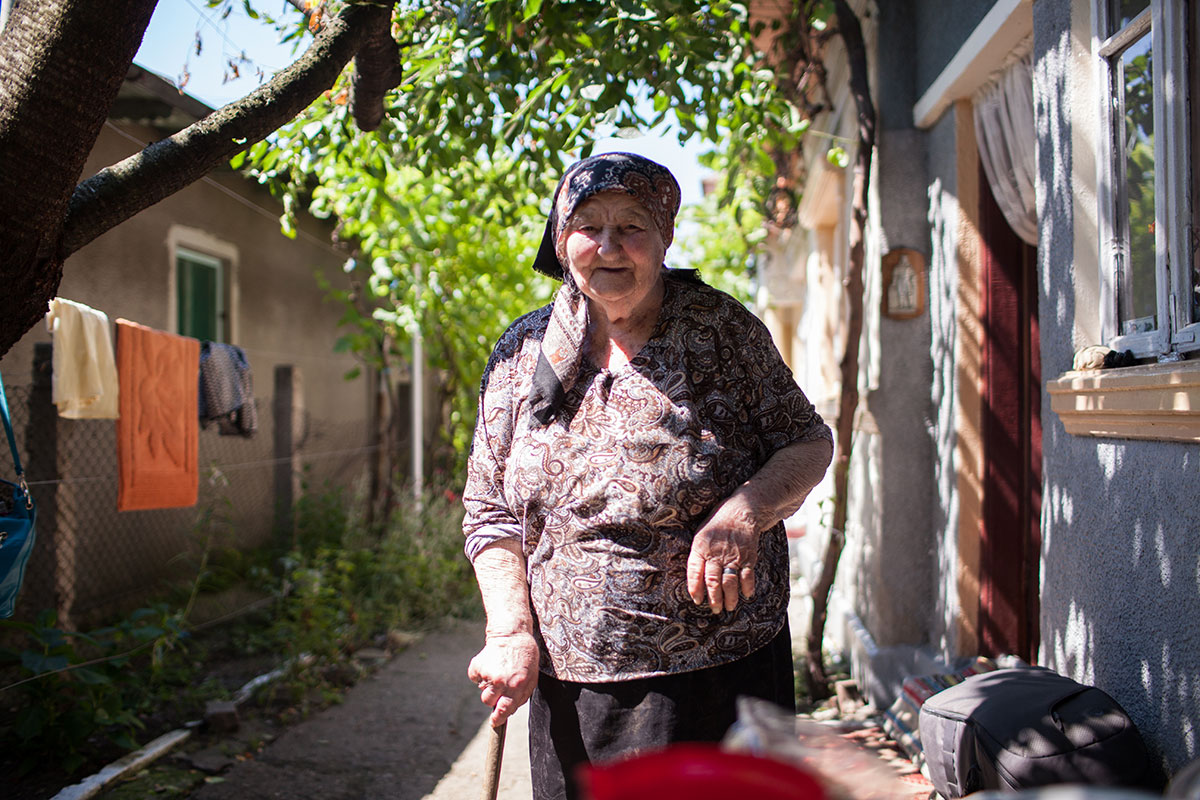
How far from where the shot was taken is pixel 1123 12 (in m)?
2.52

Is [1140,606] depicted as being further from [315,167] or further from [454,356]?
[454,356]

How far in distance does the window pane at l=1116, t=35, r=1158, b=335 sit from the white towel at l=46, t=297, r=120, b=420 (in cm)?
404

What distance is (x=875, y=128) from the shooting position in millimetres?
4684

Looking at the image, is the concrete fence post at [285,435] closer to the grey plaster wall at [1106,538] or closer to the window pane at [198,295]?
the window pane at [198,295]

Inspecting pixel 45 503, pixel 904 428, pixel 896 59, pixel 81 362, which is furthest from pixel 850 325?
pixel 45 503

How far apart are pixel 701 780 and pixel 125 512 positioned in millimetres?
6231

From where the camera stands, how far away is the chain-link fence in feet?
14.7

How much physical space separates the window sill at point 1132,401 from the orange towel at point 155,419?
4.19 meters

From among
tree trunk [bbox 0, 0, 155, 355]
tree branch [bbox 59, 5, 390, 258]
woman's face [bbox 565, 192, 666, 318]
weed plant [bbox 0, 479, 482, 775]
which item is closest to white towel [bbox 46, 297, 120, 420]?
weed plant [bbox 0, 479, 482, 775]

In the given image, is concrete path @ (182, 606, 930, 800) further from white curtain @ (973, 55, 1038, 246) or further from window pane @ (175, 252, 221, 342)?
window pane @ (175, 252, 221, 342)

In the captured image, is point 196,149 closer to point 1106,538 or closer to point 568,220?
point 568,220

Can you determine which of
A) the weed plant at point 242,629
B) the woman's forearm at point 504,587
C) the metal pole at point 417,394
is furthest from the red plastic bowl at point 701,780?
the metal pole at point 417,394

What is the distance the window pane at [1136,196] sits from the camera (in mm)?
2510

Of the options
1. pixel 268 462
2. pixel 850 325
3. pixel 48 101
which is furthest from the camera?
pixel 268 462
